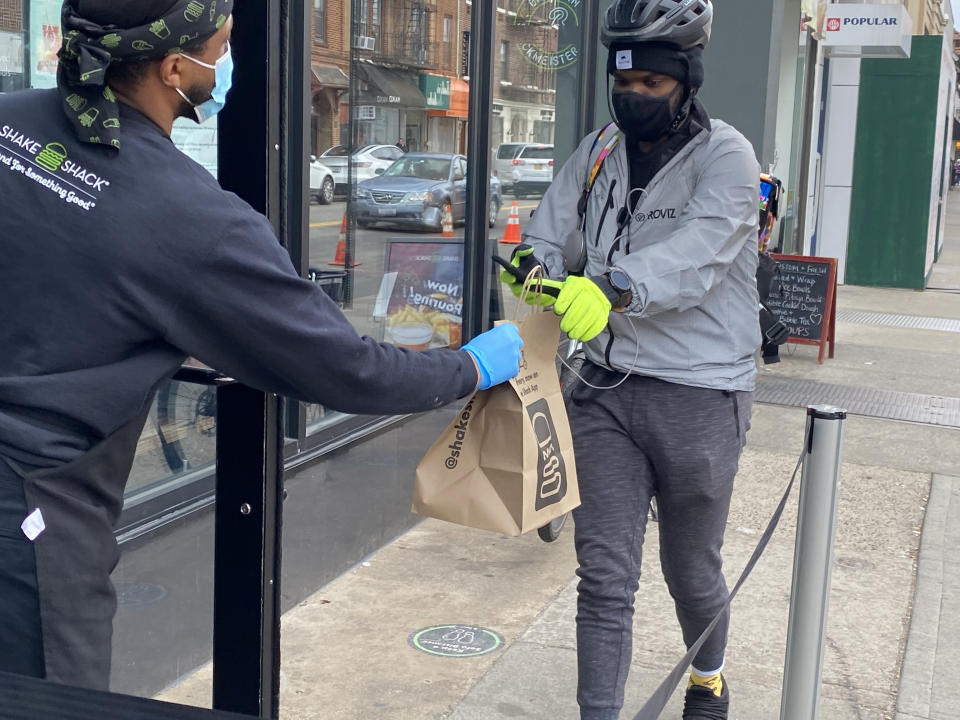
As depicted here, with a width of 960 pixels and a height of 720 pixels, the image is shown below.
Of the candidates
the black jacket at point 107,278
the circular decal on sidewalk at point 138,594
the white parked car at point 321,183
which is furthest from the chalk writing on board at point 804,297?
the black jacket at point 107,278

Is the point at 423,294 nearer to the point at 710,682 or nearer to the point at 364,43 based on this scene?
the point at 364,43

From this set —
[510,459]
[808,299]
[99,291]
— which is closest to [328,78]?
[510,459]

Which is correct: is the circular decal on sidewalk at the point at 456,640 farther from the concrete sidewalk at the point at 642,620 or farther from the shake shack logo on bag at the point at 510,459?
the shake shack logo on bag at the point at 510,459

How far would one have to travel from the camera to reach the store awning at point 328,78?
4277 millimetres

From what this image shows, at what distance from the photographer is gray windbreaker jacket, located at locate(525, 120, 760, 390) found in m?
2.82

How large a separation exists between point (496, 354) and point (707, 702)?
161 cm

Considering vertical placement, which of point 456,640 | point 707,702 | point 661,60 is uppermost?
Answer: point 661,60

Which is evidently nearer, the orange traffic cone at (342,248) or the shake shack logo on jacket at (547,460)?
the shake shack logo on jacket at (547,460)

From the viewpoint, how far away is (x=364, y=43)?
4680 millimetres

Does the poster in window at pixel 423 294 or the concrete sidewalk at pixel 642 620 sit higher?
the poster in window at pixel 423 294

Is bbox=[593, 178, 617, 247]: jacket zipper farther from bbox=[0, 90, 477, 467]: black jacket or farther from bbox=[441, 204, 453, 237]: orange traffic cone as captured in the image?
bbox=[441, 204, 453, 237]: orange traffic cone

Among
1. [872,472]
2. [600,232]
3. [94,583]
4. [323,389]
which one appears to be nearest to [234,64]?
[323,389]

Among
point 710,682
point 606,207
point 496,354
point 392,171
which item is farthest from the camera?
point 392,171

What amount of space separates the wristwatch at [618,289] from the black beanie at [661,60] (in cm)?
57
